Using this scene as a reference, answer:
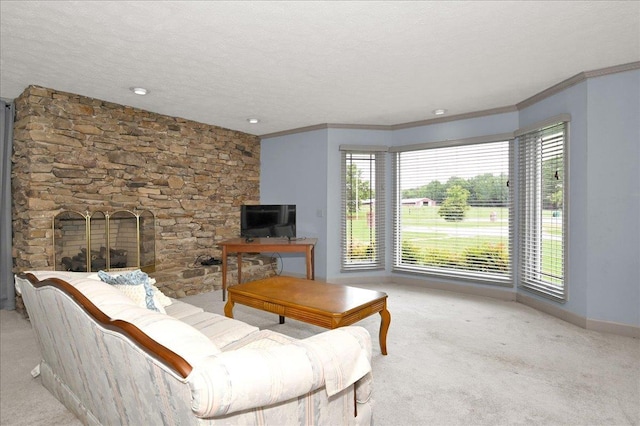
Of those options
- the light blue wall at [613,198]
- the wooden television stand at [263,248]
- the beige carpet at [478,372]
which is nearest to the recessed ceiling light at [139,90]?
the wooden television stand at [263,248]

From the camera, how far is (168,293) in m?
4.38

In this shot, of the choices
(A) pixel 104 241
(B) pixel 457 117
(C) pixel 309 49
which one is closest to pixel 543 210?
(B) pixel 457 117

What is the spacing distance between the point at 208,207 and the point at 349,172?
7.38ft

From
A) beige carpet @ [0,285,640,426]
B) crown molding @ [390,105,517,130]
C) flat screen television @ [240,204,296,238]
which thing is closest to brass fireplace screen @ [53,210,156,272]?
beige carpet @ [0,285,640,426]

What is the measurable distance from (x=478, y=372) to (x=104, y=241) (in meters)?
4.11

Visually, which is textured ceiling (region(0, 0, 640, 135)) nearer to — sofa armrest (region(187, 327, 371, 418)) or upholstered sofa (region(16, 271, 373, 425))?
upholstered sofa (region(16, 271, 373, 425))

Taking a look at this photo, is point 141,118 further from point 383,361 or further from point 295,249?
point 383,361

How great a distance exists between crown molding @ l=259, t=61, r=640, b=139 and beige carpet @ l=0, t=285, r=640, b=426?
8.02ft

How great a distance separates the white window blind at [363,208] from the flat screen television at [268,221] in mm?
849

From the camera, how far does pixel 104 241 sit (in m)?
4.05

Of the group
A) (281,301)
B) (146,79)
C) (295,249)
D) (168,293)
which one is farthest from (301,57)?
(168,293)

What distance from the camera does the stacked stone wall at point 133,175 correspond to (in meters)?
3.61

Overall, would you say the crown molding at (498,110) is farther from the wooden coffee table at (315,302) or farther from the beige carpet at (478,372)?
the wooden coffee table at (315,302)

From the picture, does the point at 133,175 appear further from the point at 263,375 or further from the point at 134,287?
the point at 263,375
